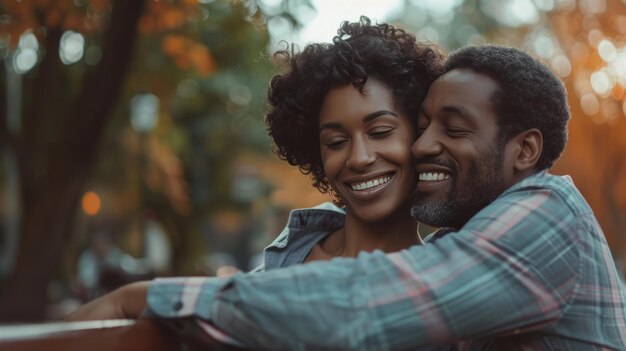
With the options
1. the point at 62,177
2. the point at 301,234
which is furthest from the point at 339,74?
the point at 62,177

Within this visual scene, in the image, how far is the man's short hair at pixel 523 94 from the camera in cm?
241

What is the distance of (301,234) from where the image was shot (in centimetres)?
316

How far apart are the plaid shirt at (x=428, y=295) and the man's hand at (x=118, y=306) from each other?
9cm

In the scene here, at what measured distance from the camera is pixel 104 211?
39.9 metres

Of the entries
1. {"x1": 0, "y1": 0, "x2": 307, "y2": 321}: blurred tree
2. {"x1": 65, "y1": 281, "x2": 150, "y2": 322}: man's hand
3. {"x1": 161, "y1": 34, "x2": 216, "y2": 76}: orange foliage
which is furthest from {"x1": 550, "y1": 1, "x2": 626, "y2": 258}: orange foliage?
{"x1": 65, "y1": 281, "x2": 150, "y2": 322}: man's hand

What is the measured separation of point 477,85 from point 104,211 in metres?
38.5

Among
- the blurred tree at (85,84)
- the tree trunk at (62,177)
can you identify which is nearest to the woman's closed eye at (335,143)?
the blurred tree at (85,84)

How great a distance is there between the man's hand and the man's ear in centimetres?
95

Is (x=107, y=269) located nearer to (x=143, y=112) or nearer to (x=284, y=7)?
(x=143, y=112)

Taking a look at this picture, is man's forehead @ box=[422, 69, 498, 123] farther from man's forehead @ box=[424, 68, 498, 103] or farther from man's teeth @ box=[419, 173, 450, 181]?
man's teeth @ box=[419, 173, 450, 181]

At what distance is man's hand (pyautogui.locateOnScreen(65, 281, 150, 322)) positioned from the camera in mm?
1957

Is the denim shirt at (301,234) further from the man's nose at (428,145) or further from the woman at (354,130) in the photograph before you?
the man's nose at (428,145)

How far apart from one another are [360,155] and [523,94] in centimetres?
53

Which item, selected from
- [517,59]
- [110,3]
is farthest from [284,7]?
[517,59]
